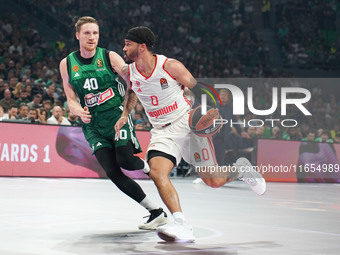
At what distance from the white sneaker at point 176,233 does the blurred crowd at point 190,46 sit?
9904 mm

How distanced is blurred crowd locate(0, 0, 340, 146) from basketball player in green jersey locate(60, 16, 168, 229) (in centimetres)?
846

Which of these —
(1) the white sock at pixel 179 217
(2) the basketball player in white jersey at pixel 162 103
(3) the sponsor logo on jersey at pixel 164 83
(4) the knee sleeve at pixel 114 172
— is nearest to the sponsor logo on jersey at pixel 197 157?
(2) the basketball player in white jersey at pixel 162 103

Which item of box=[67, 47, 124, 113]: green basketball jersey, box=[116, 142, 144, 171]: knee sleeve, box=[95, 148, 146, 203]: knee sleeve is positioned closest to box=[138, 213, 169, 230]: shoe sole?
box=[95, 148, 146, 203]: knee sleeve

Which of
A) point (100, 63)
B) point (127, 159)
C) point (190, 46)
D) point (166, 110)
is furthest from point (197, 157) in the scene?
point (190, 46)

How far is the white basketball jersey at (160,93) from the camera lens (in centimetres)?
657

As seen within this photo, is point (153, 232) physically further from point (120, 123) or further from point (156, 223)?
point (120, 123)

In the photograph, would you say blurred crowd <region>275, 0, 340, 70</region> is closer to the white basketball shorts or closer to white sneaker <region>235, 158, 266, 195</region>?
white sneaker <region>235, 158, 266, 195</region>

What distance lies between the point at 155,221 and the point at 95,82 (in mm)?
1646

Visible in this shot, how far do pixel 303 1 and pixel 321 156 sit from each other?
15869 mm

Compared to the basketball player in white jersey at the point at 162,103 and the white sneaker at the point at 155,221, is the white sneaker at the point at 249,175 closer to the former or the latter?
the basketball player in white jersey at the point at 162,103

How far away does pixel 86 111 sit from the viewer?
256 inches

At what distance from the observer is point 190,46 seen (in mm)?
27578

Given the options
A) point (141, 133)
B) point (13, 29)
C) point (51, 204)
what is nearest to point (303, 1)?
point (13, 29)

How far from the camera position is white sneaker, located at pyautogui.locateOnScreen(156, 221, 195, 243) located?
5836mm
